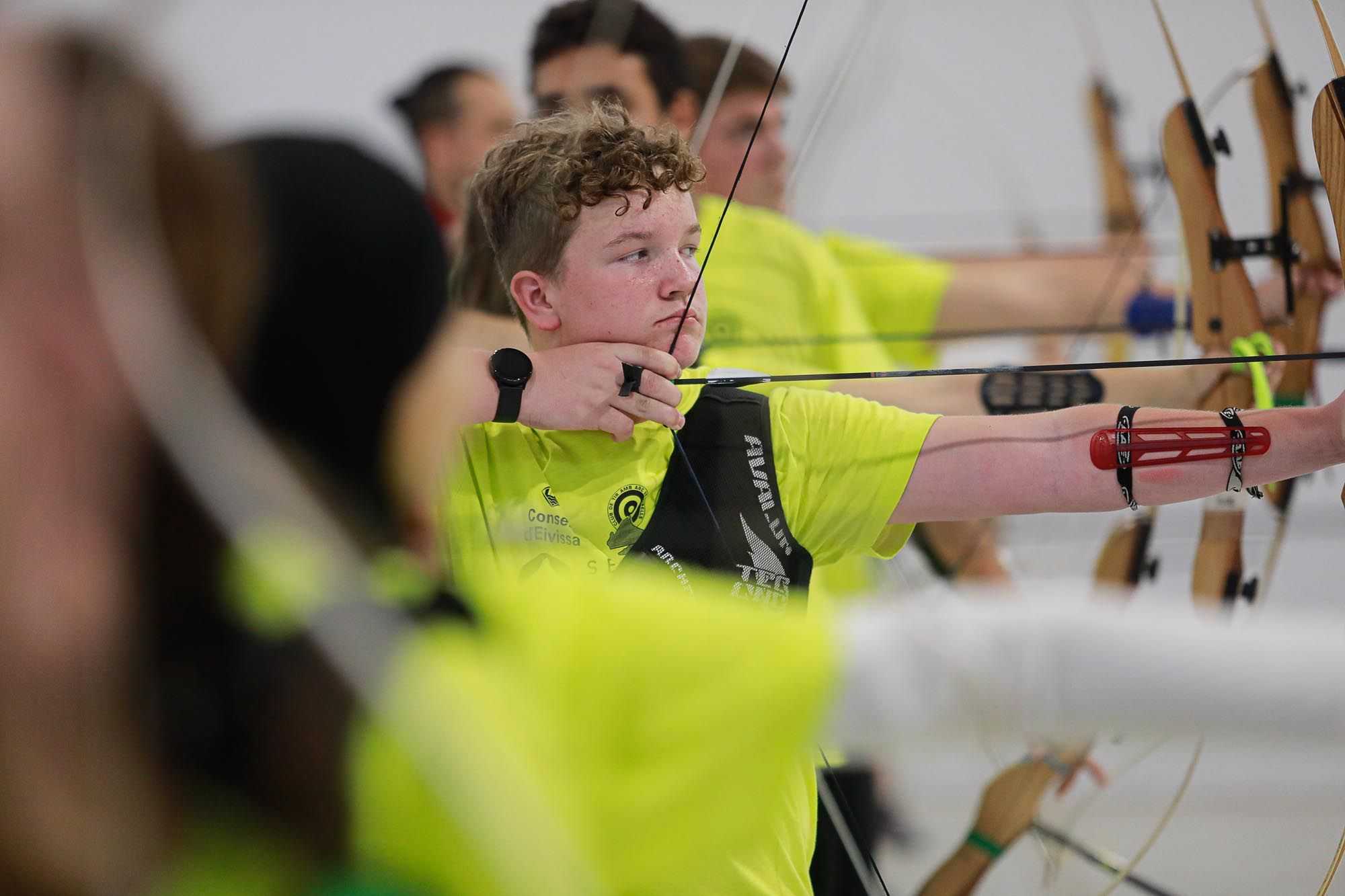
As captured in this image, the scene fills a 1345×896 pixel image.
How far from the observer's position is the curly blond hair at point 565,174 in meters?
0.80

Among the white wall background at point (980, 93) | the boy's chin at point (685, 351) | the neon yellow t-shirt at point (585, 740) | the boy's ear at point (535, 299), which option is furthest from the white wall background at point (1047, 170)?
the neon yellow t-shirt at point (585, 740)

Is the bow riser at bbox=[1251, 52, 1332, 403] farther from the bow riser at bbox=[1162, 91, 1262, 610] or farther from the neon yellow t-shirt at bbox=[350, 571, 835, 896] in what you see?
the neon yellow t-shirt at bbox=[350, 571, 835, 896]

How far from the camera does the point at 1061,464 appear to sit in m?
0.74

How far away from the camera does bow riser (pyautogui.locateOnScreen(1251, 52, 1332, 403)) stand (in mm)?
864

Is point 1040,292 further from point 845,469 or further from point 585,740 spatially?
point 585,740

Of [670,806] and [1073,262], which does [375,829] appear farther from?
[1073,262]

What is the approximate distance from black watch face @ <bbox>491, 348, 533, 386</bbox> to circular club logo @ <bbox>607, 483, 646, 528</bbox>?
0.09 m

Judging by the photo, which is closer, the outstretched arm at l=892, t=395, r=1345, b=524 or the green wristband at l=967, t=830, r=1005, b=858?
the outstretched arm at l=892, t=395, r=1345, b=524

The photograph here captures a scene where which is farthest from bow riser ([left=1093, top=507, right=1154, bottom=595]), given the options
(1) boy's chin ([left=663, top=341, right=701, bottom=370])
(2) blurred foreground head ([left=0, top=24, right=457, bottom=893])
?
(2) blurred foreground head ([left=0, top=24, right=457, bottom=893])

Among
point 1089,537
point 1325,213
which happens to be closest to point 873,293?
point 1089,537

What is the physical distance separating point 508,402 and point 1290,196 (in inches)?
22.2

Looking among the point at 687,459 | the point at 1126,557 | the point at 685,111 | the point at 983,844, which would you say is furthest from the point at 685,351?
the point at 983,844

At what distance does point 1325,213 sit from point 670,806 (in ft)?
2.40

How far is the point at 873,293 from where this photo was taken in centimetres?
118
